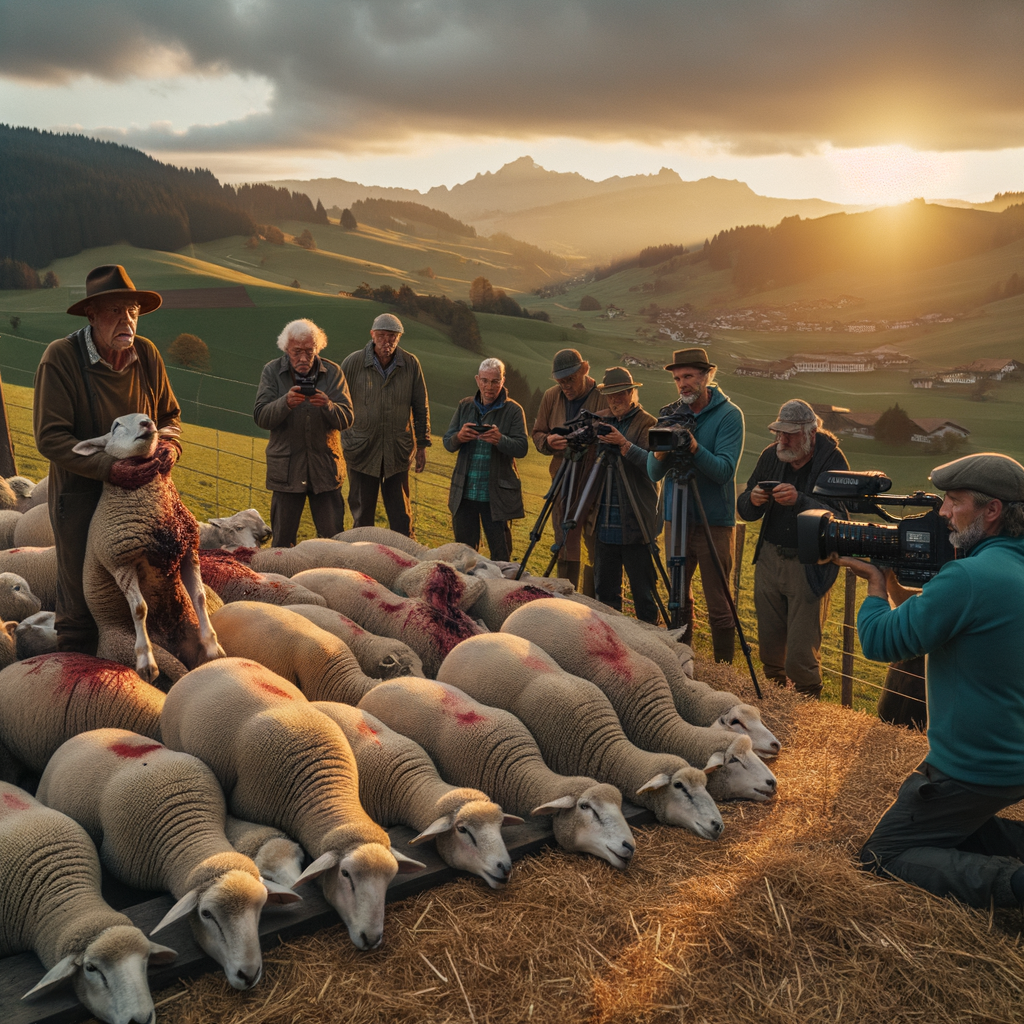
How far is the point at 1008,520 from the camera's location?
10.8 ft

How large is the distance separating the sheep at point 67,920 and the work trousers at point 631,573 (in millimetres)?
4696

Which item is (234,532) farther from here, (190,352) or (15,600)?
(190,352)

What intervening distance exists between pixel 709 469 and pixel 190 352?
153 ft

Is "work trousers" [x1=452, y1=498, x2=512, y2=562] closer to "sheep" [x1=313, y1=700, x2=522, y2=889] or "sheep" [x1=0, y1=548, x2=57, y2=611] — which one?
"sheep" [x1=0, y1=548, x2=57, y2=611]

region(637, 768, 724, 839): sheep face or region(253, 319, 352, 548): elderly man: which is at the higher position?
region(253, 319, 352, 548): elderly man

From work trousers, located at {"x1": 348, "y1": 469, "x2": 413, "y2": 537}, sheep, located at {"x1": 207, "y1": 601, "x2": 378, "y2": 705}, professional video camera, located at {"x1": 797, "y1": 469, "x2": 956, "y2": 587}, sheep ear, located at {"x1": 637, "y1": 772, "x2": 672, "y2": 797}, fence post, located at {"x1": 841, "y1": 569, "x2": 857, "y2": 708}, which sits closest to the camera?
professional video camera, located at {"x1": 797, "y1": 469, "x2": 956, "y2": 587}

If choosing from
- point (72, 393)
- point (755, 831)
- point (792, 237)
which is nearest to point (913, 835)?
point (755, 831)

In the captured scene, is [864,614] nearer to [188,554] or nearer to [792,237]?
[188,554]

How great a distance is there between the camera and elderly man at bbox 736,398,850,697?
616cm

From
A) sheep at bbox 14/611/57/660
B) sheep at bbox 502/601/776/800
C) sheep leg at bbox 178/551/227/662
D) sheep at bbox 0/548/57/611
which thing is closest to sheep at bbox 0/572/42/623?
sheep at bbox 0/548/57/611

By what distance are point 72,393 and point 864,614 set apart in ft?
13.5

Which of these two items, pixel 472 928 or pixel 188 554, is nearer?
pixel 472 928

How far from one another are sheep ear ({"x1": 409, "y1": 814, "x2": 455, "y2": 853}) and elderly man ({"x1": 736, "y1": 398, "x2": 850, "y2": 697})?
3510mm

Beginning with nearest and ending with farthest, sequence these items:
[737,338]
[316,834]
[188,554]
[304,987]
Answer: [304,987] < [316,834] < [188,554] < [737,338]
